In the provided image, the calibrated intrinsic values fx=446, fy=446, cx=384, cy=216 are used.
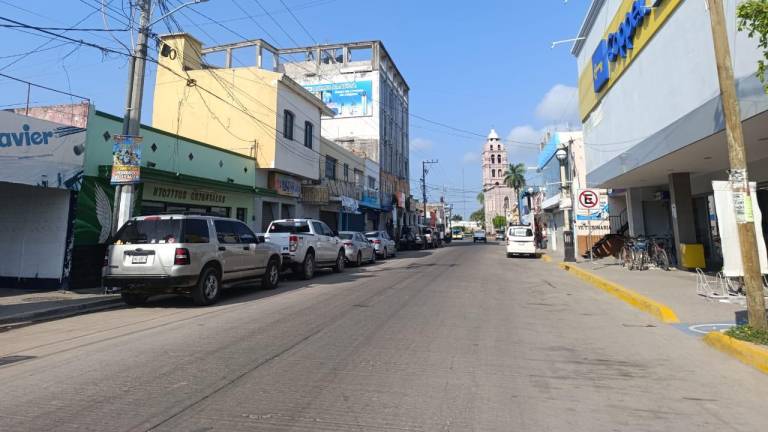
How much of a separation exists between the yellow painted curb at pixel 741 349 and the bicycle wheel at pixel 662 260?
1063cm

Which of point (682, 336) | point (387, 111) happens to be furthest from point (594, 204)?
point (387, 111)

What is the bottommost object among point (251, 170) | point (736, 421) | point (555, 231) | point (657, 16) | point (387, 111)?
point (736, 421)

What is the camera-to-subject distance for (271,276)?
12781mm

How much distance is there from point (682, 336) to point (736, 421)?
3482mm

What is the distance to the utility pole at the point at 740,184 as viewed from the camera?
607 centimetres

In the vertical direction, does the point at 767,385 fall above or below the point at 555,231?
below

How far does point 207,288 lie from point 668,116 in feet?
43.3

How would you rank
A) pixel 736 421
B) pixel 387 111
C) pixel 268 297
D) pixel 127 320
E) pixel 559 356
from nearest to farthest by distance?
pixel 736 421
pixel 559 356
pixel 127 320
pixel 268 297
pixel 387 111

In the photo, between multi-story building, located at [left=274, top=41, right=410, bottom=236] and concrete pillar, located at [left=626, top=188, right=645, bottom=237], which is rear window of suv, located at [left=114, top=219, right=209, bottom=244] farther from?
multi-story building, located at [left=274, top=41, right=410, bottom=236]

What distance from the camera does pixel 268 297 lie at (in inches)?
435

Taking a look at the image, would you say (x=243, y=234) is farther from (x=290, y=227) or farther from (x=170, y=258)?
(x=290, y=227)

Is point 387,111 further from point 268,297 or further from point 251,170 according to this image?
point 268,297

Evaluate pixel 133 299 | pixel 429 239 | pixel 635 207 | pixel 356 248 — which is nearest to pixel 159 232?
pixel 133 299

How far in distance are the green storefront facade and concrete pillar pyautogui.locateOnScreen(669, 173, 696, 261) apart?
1704 cm
